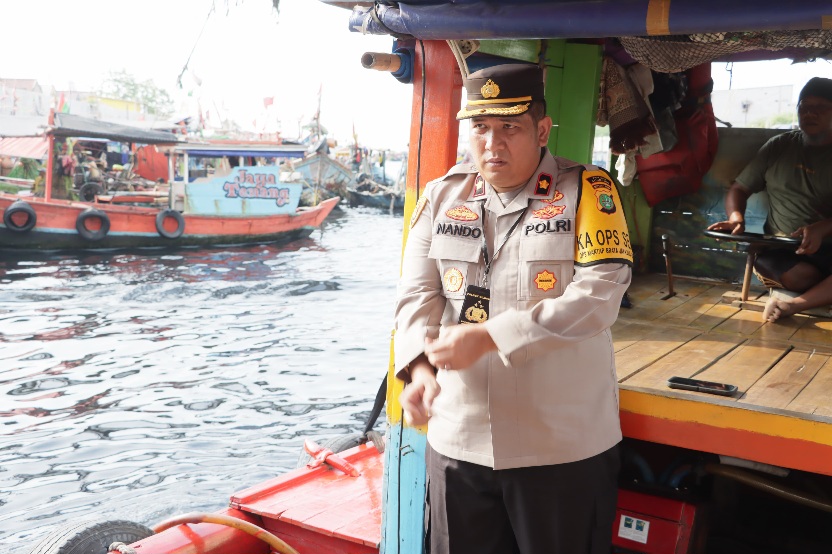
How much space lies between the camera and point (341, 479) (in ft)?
14.2

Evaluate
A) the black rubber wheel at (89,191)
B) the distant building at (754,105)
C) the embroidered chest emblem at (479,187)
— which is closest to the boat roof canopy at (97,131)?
the black rubber wheel at (89,191)

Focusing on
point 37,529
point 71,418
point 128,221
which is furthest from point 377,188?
point 37,529

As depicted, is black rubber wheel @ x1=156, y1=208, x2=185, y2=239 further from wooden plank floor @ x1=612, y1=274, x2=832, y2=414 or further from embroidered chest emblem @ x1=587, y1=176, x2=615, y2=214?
embroidered chest emblem @ x1=587, y1=176, x2=615, y2=214

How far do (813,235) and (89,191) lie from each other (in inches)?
921

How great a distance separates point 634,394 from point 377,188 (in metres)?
39.6

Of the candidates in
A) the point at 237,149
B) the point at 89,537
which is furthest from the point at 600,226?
the point at 237,149

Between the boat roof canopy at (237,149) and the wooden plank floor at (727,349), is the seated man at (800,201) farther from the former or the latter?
the boat roof canopy at (237,149)

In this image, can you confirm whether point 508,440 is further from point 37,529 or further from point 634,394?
point 37,529

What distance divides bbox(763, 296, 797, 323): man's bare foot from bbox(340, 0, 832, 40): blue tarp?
225 centimetres

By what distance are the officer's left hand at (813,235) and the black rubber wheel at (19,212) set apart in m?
20.1

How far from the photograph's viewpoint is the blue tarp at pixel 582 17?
2.09 m

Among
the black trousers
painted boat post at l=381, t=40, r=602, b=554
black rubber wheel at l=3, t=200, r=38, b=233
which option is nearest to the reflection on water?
black rubber wheel at l=3, t=200, r=38, b=233

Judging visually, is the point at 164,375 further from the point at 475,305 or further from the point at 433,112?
the point at 475,305

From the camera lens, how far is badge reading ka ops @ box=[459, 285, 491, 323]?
210 cm
